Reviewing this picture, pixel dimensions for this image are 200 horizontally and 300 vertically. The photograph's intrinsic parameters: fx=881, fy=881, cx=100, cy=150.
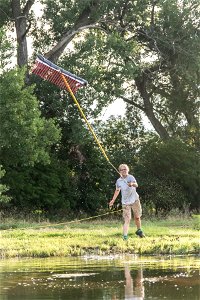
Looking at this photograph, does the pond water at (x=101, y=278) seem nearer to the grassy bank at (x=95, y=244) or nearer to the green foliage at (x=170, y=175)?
the grassy bank at (x=95, y=244)

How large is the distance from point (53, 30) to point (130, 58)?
4078 millimetres

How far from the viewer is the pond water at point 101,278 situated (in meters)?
11.0

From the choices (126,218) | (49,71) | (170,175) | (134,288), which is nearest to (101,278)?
(134,288)

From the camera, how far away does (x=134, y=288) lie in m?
11.5

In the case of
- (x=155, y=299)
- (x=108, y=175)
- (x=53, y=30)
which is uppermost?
(x=53, y=30)

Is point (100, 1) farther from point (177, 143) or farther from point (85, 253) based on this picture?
point (85, 253)

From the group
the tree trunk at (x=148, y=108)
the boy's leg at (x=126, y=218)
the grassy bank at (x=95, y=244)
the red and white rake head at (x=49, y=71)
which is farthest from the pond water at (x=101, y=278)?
the tree trunk at (x=148, y=108)

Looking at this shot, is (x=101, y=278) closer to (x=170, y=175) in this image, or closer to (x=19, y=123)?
(x=19, y=123)

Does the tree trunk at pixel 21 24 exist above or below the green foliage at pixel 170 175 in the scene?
above

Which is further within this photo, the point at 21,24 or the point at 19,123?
the point at 21,24

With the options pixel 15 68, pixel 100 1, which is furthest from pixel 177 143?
pixel 15 68

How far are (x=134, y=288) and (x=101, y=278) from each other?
1.52m

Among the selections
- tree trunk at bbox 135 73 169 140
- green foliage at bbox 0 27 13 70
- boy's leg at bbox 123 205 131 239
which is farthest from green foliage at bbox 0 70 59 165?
boy's leg at bbox 123 205 131 239

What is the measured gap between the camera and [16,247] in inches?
745
